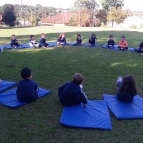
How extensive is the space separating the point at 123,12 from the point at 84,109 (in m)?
40.0

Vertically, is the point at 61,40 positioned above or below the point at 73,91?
above

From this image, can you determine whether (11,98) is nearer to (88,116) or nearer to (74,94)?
(74,94)

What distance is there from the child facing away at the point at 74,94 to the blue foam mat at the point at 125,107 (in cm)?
70

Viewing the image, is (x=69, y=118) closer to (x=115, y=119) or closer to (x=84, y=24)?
(x=115, y=119)

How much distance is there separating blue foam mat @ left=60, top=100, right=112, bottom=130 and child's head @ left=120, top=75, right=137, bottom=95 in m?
0.59

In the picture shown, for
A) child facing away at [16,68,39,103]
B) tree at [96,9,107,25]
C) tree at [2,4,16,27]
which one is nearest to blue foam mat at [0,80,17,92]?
child facing away at [16,68,39,103]

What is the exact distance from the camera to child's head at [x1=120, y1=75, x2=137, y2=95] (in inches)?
185

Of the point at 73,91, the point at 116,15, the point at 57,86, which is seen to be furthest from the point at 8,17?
the point at 73,91

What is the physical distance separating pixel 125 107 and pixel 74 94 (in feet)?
3.94

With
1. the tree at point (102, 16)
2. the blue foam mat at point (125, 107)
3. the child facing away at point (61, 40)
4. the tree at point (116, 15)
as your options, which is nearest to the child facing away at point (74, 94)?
the blue foam mat at point (125, 107)

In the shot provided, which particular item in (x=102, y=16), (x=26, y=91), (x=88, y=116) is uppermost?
(x=102, y=16)

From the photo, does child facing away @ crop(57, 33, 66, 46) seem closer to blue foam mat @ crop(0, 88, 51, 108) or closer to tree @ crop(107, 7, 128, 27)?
blue foam mat @ crop(0, 88, 51, 108)

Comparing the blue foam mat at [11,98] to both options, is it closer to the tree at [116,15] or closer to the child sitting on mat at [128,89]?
the child sitting on mat at [128,89]

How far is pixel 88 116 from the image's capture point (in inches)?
167
